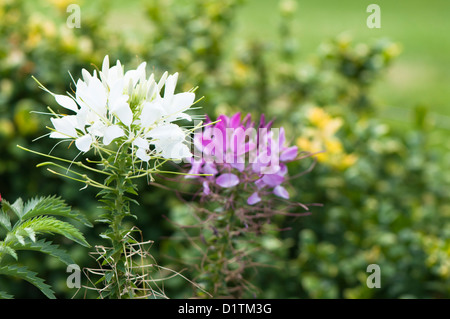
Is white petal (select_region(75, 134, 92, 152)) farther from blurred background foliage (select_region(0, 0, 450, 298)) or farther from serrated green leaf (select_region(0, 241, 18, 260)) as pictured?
blurred background foliage (select_region(0, 0, 450, 298))

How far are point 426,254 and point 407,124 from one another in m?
2.74

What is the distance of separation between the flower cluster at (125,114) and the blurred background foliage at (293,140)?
2.77 ft

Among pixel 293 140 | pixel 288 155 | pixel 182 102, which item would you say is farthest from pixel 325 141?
pixel 182 102

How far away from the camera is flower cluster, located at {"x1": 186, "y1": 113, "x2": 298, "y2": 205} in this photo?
104cm

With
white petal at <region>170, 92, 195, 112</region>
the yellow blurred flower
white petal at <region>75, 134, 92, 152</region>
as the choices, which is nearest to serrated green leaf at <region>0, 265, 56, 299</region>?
white petal at <region>75, 134, 92, 152</region>

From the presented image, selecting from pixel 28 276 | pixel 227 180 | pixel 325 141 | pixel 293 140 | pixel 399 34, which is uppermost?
pixel 399 34

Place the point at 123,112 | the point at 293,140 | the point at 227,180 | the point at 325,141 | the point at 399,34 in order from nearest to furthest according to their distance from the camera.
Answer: the point at 123,112 < the point at 227,180 < the point at 325,141 < the point at 293,140 < the point at 399,34

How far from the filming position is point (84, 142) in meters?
0.82

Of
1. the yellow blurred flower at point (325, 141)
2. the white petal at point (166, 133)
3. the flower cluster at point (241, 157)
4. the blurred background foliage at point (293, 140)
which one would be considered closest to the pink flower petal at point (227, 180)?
the flower cluster at point (241, 157)

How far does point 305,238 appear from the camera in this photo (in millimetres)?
1910

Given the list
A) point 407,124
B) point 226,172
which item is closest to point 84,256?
point 226,172

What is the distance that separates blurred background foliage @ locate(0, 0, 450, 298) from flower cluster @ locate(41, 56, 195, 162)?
→ 0.85m

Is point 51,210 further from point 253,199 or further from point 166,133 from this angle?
point 253,199

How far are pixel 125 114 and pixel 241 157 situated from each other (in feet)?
1.08
